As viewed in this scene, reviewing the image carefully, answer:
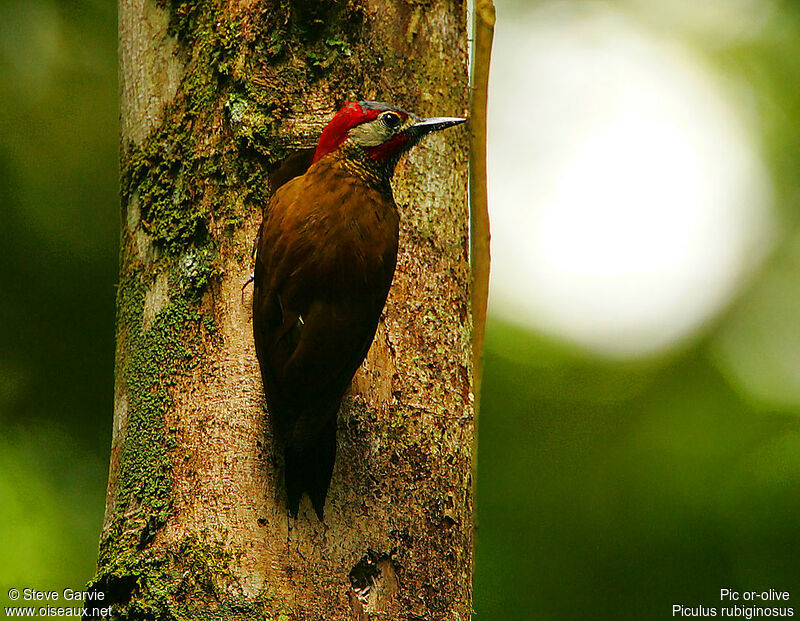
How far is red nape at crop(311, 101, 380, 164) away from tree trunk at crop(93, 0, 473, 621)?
0.08 m

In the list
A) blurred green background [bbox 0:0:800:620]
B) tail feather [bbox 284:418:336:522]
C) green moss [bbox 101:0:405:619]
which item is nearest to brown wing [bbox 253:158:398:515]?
tail feather [bbox 284:418:336:522]

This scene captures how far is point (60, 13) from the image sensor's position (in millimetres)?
4203

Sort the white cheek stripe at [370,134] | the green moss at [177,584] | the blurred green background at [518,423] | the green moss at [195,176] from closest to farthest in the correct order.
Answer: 1. the green moss at [177,584]
2. the green moss at [195,176]
3. the white cheek stripe at [370,134]
4. the blurred green background at [518,423]

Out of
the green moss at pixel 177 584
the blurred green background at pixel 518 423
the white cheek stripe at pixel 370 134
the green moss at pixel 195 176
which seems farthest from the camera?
the blurred green background at pixel 518 423

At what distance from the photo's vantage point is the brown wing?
6.84 ft

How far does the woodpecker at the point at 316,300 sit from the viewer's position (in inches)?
82.1

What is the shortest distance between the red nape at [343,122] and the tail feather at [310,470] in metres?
0.77

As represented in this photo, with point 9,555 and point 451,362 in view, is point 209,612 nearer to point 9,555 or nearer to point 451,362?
point 451,362

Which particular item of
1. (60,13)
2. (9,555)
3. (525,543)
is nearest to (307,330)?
(9,555)

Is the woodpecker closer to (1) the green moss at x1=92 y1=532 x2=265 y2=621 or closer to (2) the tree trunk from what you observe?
(2) the tree trunk

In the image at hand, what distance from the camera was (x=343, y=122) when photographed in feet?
7.91

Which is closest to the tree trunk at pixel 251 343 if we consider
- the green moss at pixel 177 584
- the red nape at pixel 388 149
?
the green moss at pixel 177 584

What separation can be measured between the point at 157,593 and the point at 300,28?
150 centimetres

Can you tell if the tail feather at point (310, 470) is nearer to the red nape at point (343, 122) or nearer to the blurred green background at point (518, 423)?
the red nape at point (343, 122)
